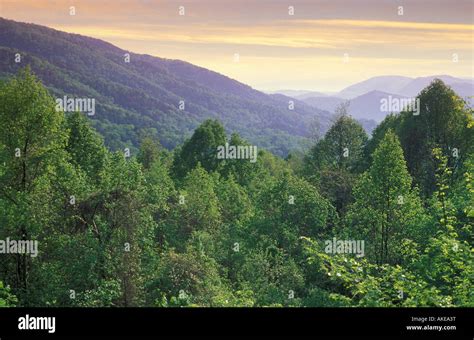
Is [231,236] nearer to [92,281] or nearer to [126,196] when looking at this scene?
[126,196]

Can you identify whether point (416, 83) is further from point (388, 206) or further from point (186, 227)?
point (186, 227)

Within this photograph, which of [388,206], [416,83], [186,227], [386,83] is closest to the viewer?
[388,206]

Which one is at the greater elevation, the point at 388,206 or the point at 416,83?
the point at 416,83

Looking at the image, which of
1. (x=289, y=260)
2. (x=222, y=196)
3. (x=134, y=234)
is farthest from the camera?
(x=222, y=196)

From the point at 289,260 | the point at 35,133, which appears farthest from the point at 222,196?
the point at 35,133
